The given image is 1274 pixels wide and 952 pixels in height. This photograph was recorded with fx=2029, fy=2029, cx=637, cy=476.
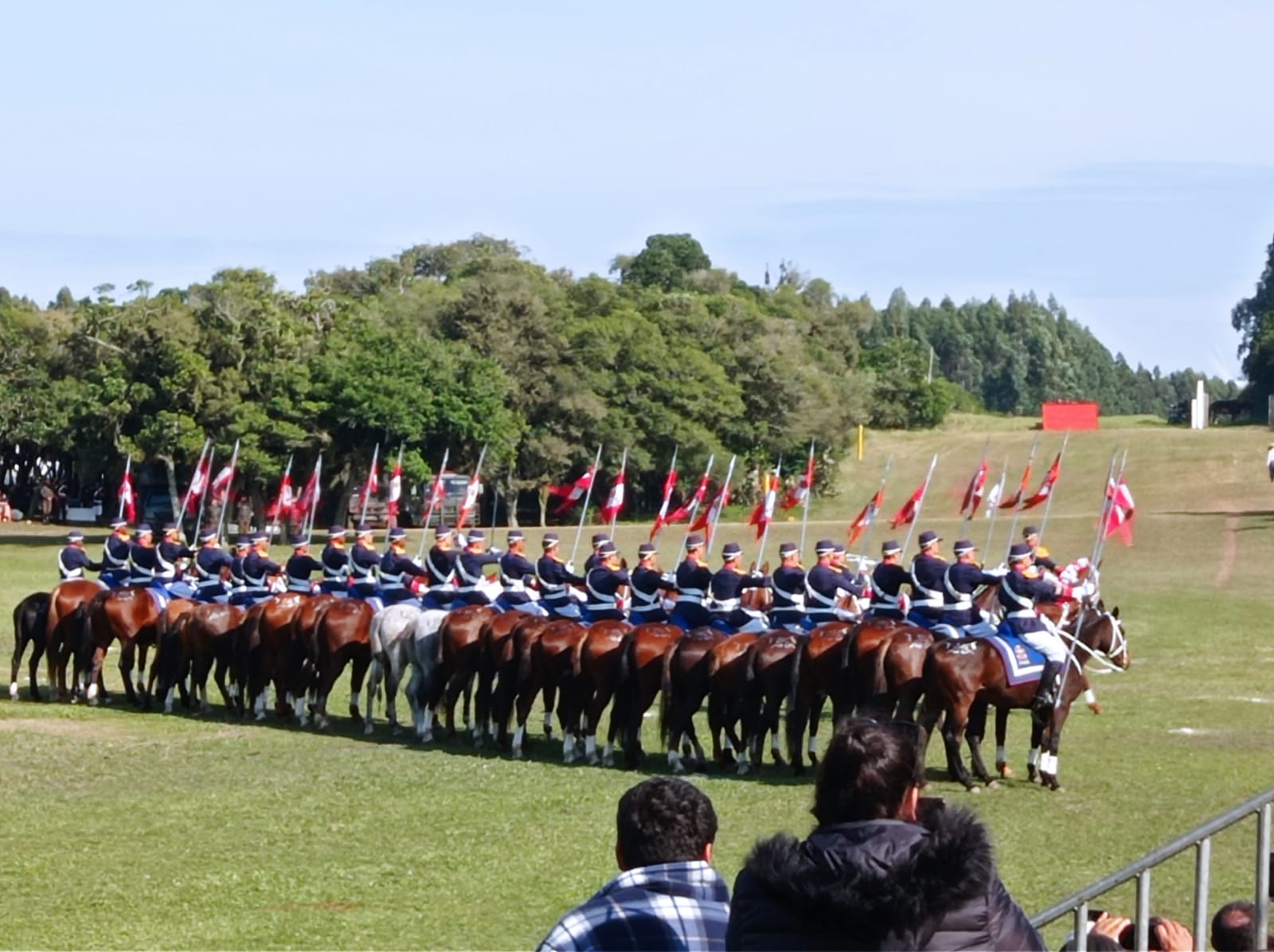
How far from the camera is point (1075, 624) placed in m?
19.8

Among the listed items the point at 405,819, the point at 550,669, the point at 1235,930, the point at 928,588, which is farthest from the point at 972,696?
the point at 1235,930

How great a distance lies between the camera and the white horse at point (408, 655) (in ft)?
69.9

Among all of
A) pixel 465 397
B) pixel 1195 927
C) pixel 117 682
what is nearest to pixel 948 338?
pixel 465 397

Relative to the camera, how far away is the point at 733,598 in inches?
782

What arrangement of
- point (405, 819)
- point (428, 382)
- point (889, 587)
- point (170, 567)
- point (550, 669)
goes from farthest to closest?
point (428, 382)
point (170, 567)
point (550, 669)
point (889, 587)
point (405, 819)

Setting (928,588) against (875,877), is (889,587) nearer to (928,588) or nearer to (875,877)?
(928,588)

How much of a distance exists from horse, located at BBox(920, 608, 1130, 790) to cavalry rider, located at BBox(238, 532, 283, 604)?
9.68 meters

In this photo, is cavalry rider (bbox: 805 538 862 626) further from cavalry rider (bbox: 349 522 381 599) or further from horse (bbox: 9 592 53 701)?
horse (bbox: 9 592 53 701)

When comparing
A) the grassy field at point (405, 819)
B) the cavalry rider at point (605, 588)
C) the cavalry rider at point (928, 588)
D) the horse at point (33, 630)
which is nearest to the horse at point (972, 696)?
the grassy field at point (405, 819)

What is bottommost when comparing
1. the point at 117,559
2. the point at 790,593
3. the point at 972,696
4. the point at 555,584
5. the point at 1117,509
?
the point at 972,696

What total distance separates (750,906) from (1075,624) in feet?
50.0

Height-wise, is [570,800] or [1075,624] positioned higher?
[1075,624]

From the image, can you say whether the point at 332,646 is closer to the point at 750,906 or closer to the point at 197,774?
the point at 197,774

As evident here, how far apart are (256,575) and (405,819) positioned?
967 cm
